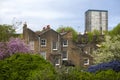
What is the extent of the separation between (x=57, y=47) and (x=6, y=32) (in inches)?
933

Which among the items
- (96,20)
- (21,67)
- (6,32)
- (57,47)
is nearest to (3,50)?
(6,32)

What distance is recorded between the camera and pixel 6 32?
51.7 meters

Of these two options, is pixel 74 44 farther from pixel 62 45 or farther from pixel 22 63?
pixel 22 63

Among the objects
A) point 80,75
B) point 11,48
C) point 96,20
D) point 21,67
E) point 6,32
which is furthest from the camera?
point 96,20

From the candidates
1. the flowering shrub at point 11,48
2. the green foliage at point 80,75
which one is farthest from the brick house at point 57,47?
the green foliage at point 80,75

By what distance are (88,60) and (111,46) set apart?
28268mm

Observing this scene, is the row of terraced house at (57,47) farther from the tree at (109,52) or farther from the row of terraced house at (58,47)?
the tree at (109,52)

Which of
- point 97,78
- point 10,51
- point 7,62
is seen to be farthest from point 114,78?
point 10,51

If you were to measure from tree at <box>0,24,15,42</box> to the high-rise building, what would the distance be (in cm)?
5342

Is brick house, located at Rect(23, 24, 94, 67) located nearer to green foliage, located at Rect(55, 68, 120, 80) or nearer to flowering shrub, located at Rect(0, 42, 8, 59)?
flowering shrub, located at Rect(0, 42, 8, 59)

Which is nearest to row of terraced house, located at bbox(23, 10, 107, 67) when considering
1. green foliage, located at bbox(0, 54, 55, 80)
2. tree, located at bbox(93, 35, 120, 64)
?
tree, located at bbox(93, 35, 120, 64)

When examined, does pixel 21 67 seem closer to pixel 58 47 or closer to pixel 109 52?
pixel 109 52

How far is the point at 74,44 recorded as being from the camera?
76.2 meters

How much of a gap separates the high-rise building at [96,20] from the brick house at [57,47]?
2806 cm
